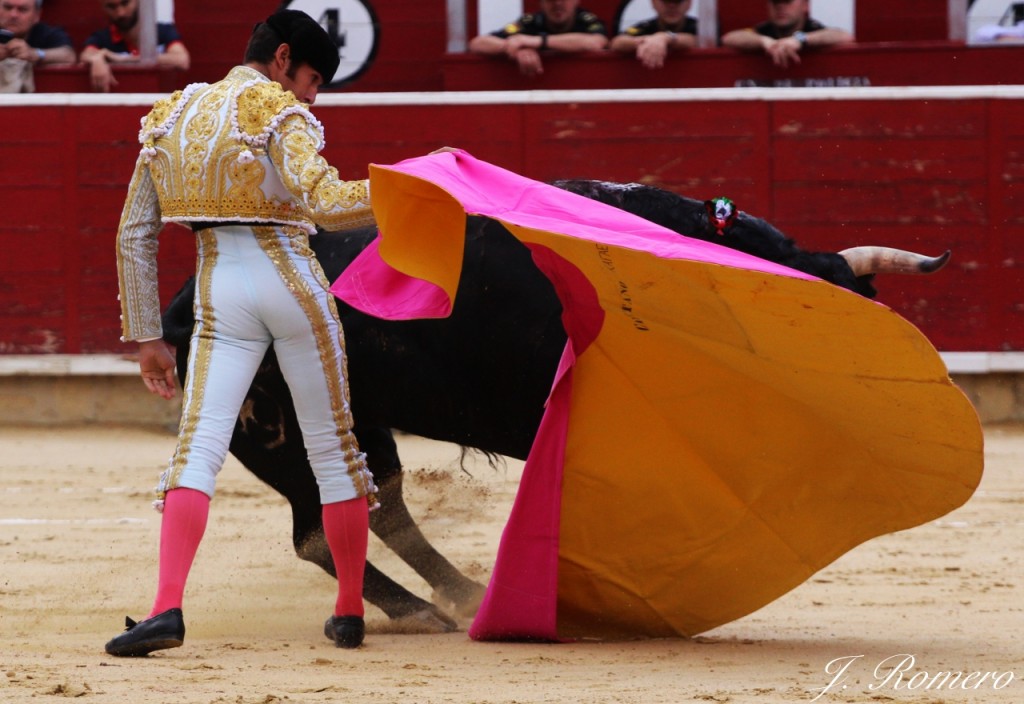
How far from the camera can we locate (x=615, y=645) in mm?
3188

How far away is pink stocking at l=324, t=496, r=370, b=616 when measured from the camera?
10.3ft

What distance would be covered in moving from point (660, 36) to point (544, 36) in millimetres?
512

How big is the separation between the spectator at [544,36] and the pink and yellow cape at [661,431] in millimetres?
3953

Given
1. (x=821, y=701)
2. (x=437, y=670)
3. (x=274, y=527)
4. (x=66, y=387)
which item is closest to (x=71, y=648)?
(x=437, y=670)

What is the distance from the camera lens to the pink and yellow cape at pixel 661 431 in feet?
9.64

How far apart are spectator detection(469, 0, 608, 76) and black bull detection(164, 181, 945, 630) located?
12.3 feet

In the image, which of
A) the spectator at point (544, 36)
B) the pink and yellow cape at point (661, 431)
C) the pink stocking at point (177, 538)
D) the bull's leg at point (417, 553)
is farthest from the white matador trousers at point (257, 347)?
the spectator at point (544, 36)

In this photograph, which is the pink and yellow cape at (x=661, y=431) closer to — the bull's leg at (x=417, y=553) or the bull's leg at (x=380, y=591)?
the bull's leg at (x=380, y=591)

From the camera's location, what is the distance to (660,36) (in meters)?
7.06

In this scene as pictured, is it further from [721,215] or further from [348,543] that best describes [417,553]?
[721,215]

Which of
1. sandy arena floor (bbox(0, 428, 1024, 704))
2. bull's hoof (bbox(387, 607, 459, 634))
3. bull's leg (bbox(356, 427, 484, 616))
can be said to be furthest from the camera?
bull's leg (bbox(356, 427, 484, 616))

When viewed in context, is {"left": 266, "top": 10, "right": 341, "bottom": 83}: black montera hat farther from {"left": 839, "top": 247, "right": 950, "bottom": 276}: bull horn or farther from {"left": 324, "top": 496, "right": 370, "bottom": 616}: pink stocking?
{"left": 839, "top": 247, "right": 950, "bottom": 276}: bull horn

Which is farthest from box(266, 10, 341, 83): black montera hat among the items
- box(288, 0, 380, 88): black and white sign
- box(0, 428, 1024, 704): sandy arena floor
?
box(288, 0, 380, 88): black and white sign

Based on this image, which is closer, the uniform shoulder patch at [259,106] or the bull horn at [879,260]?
the uniform shoulder patch at [259,106]
